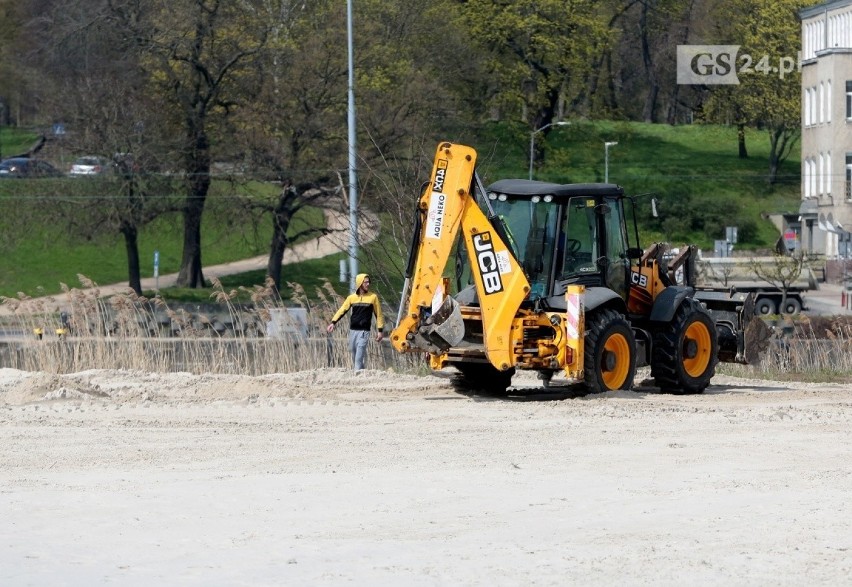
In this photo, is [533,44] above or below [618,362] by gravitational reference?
above

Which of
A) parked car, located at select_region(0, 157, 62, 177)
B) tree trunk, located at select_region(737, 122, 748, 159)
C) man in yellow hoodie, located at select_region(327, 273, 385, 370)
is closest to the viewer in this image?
man in yellow hoodie, located at select_region(327, 273, 385, 370)

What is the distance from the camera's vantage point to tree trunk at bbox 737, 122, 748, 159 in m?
78.2

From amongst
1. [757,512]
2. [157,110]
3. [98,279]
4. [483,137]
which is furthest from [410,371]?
[483,137]

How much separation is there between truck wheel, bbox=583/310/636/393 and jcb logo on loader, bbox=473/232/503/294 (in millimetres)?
1247

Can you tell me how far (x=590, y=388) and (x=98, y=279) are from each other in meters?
38.9

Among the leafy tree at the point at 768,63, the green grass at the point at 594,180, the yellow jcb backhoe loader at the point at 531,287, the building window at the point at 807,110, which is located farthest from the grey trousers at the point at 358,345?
the leafy tree at the point at 768,63

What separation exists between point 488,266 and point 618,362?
215 cm

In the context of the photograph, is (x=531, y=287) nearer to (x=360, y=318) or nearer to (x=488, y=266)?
(x=488, y=266)

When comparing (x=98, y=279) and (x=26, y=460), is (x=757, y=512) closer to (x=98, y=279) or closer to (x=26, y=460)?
(x=26, y=460)

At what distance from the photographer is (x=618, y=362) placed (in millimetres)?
17562

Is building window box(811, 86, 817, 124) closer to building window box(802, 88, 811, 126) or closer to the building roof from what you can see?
building window box(802, 88, 811, 126)

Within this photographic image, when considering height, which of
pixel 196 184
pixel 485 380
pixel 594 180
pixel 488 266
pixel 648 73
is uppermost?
pixel 648 73

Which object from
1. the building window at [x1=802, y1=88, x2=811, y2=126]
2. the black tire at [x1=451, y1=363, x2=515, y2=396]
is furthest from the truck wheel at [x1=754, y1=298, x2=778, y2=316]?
the building window at [x1=802, y1=88, x2=811, y2=126]

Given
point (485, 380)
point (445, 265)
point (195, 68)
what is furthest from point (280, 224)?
point (445, 265)
